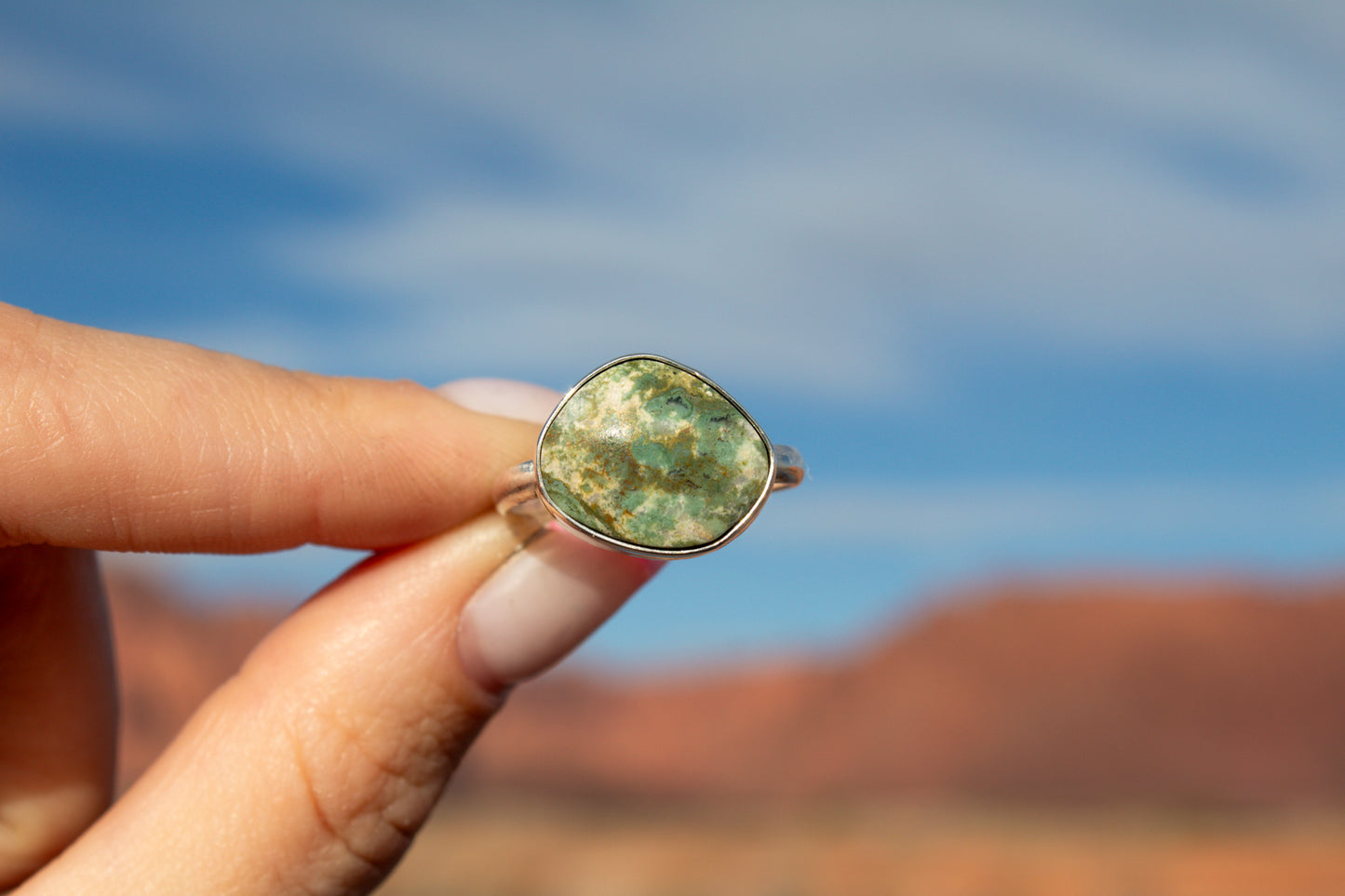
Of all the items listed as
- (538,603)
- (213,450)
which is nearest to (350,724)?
(538,603)

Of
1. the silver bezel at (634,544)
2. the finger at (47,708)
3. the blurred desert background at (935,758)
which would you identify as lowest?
the blurred desert background at (935,758)

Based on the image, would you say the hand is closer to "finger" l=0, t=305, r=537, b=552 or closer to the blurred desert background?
"finger" l=0, t=305, r=537, b=552

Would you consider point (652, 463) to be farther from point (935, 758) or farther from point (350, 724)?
point (935, 758)

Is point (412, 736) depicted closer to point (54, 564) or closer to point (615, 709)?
point (54, 564)

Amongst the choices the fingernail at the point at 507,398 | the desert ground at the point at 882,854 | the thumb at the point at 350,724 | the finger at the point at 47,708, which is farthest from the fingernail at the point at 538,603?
the desert ground at the point at 882,854

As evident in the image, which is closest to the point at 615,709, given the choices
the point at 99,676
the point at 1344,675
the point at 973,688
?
the point at 973,688

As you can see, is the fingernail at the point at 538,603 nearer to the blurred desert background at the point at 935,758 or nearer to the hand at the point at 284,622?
the hand at the point at 284,622

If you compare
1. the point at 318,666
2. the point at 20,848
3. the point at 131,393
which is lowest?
the point at 20,848
